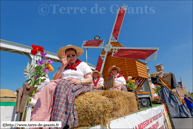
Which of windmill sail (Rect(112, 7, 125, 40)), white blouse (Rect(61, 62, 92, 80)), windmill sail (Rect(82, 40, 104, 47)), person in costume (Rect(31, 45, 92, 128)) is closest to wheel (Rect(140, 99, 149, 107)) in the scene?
white blouse (Rect(61, 62, 92, 80))

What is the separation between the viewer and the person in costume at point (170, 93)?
4168 millimetres

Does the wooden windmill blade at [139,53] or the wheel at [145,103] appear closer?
the wheel at [145,103]

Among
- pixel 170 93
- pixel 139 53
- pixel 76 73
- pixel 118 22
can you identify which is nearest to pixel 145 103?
pixel 170 93

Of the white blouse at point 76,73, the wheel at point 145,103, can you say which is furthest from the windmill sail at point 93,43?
the white blouse at point 76,73

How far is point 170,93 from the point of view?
438 cm

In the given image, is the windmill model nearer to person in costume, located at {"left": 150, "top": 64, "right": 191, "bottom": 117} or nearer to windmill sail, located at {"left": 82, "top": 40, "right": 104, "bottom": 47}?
windmill sail, located at {"left": 82, "top": 40, "right": 104, "bottom": 47}

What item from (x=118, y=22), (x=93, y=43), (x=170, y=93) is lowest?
(x=170, y=93)

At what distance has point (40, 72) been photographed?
4.36 feet

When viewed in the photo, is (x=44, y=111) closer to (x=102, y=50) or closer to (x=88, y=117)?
(x=88, y=117)

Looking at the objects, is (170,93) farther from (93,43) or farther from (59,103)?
(93,43)

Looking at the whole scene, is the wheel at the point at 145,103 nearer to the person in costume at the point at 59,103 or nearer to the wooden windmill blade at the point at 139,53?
the person in costume at the point at 59,103

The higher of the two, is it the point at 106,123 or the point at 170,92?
the point at 170,92

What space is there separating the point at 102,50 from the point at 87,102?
1037 cm

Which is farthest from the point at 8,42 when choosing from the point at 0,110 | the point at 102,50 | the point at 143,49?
the point at 143,49
